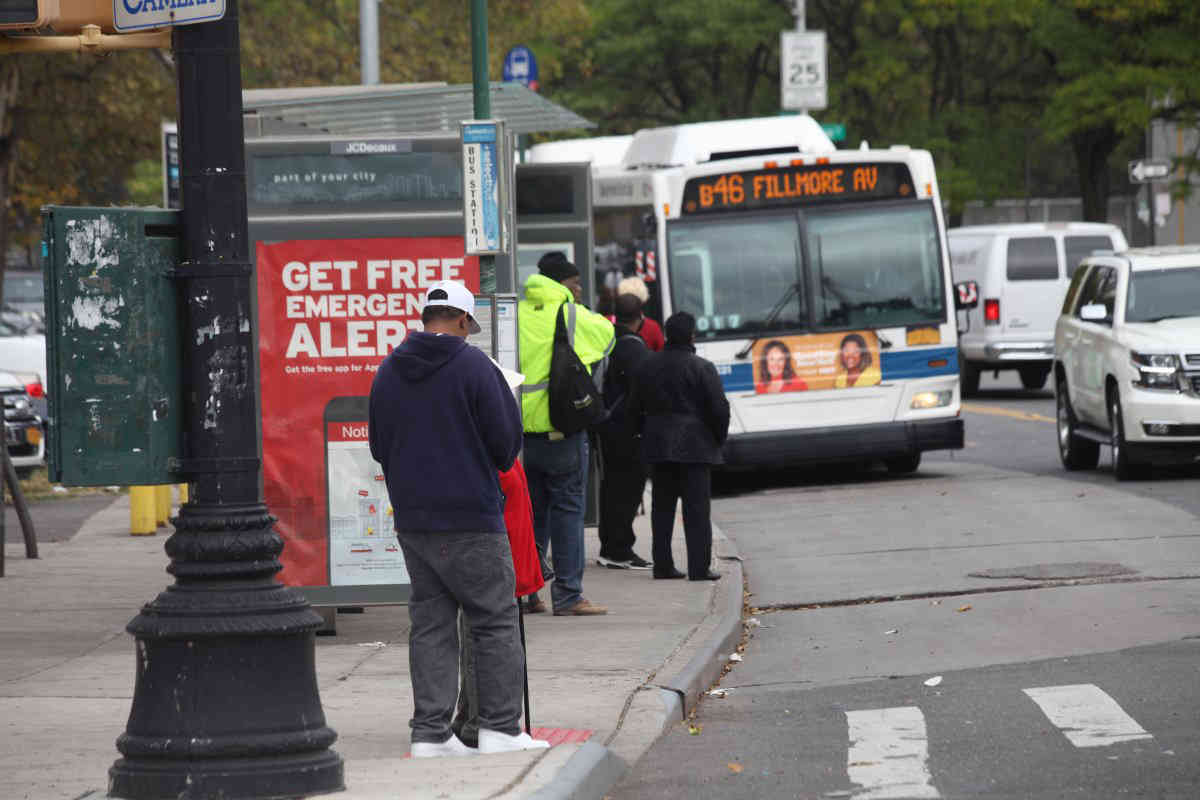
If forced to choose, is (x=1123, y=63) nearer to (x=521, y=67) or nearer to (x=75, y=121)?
(x=521, y=67)

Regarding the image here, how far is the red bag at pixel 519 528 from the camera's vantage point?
7.93 metres

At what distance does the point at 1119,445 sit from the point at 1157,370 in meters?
0.81

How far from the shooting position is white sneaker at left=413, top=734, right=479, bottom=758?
7.77 metres

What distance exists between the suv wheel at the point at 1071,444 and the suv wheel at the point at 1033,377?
11.7 meters

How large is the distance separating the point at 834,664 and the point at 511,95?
18.7ft

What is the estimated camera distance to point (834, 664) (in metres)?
10.6

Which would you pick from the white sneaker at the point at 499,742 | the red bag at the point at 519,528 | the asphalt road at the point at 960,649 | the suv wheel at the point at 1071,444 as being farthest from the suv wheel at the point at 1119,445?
the white sneaker at the point at 499,742

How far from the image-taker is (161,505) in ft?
57.2

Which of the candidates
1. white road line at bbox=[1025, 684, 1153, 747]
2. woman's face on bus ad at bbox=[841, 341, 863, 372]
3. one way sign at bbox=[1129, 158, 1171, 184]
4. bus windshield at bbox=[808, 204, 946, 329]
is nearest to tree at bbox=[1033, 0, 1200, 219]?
one way sign at bbox=[1129, 158, 1171, 184]

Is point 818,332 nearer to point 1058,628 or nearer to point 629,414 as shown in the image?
point 629,414

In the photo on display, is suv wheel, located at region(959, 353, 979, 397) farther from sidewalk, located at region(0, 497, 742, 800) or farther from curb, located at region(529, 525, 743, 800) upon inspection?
curb, located at region(529, 525, 743, 800)

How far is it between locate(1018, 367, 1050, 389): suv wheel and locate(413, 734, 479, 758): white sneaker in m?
24.9

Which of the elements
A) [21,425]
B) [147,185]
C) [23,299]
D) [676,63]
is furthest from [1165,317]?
[147,185]

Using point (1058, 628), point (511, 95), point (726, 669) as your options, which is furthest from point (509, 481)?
point (511, 95)
